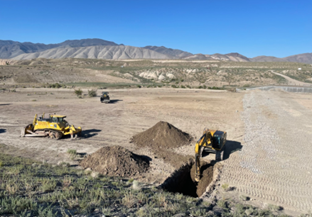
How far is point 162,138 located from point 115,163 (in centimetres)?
521

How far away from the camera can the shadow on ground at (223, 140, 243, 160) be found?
13.9m

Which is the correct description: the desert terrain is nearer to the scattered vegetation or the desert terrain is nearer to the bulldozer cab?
the bulldozer cab

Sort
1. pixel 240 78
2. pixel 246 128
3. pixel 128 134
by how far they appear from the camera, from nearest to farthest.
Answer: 1. pixel 128 134
2. pixel 246 128
3. pixel 240 78

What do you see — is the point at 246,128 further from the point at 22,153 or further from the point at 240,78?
the point at 240,78

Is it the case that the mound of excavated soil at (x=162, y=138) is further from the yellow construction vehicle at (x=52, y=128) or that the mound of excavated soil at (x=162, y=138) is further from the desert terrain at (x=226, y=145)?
the yellow construction vehicle at (x=52, y=128)

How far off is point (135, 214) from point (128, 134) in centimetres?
1194

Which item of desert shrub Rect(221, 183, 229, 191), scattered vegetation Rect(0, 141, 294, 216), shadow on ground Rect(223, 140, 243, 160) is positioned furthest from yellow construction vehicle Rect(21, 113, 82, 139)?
desert shrub Rect(221, 183, 229, 191)

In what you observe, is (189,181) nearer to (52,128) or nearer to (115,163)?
(115,163)

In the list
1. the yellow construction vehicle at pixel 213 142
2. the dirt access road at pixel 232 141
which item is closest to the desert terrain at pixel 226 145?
the dirt access road at pixel 232 141

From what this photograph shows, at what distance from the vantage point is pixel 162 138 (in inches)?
605

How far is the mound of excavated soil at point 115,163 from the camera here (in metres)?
10.6

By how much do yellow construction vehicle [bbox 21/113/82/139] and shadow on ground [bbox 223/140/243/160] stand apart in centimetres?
1082

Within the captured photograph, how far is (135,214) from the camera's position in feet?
19.4

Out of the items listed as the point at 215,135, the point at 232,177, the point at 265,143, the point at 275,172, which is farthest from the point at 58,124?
the point at 265,143
